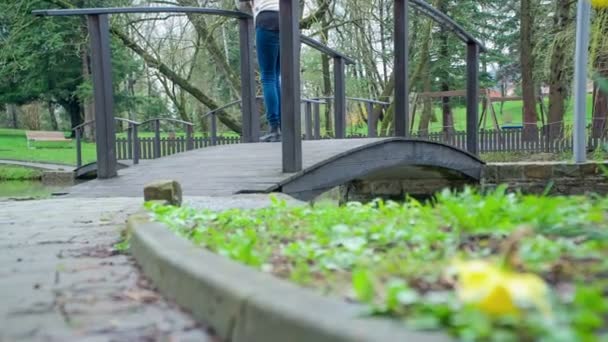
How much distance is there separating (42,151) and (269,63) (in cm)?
2162

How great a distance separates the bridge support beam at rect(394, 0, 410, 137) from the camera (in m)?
6.86

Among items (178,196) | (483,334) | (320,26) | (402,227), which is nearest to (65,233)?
(178,196)

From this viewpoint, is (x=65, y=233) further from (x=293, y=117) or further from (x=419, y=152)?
(x=419, y=152)

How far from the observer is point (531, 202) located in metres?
2.43

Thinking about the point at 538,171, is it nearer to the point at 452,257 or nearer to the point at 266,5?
the point at 266,5

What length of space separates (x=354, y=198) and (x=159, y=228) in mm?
7977

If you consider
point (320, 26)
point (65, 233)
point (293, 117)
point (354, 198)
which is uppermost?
point (320, 26)

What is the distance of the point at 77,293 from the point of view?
1972 mm

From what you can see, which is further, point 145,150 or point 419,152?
point 145,150

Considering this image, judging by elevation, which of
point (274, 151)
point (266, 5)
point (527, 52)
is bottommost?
point (274, 151)

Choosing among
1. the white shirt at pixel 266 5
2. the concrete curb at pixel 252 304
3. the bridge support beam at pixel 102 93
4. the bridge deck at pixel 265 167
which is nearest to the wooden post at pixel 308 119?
the bridge deck at pixel 265 167

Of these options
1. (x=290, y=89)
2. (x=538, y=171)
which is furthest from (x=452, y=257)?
(x=538, y=171)

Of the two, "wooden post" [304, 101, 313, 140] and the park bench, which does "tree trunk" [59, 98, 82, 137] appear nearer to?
the park bench

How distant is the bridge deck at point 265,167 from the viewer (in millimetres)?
5098
